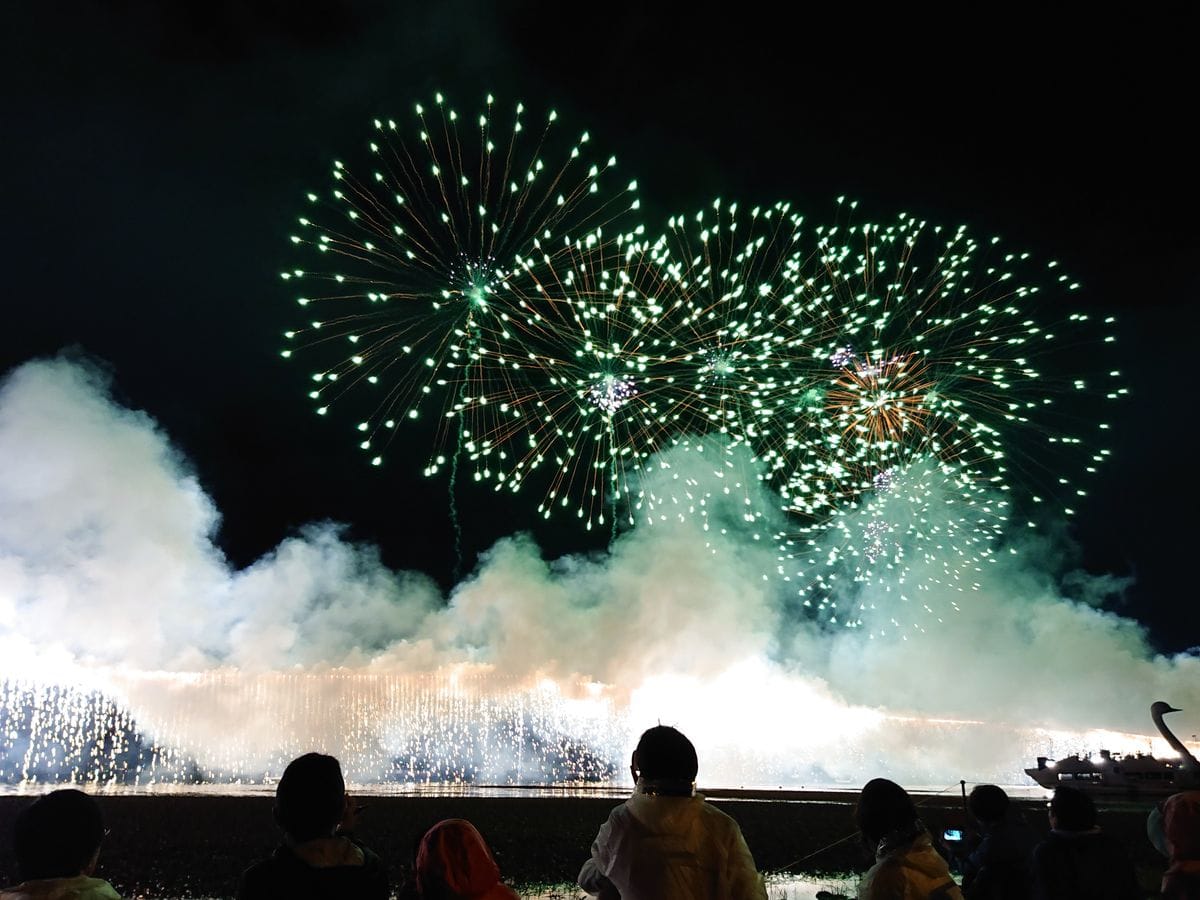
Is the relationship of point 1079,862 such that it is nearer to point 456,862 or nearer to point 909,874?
point 909,874

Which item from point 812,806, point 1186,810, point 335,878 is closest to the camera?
point 335,878

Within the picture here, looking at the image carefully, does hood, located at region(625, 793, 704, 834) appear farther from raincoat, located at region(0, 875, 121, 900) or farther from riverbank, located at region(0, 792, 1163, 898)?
riverbank, located at region(0, 792, 1163, 898)

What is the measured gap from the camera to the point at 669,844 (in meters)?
3.13

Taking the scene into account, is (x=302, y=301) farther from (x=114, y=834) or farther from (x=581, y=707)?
(x=581, y=707)

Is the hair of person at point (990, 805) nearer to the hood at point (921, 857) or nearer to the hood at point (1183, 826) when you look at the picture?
the hood at point (1183, 826)

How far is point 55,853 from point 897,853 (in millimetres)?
3405

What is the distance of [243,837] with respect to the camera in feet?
51.2

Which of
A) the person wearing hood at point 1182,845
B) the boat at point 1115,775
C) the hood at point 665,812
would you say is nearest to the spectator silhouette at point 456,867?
the hood at point 665,812

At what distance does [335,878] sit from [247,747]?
64639mm

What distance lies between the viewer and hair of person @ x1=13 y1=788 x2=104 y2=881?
113 inches

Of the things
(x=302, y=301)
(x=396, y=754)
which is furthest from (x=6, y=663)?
(x=302, y=301)

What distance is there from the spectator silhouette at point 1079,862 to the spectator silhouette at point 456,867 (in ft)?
9.71

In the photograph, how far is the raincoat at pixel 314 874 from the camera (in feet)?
9.06

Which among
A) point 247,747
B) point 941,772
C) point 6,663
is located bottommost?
point 941,772
